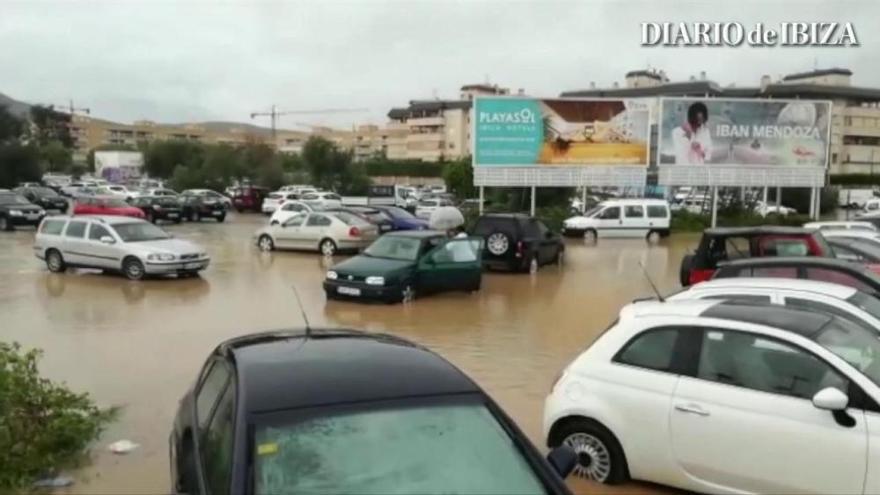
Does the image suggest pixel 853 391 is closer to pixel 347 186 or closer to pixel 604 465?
pixel 604 465

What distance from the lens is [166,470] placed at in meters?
6.19

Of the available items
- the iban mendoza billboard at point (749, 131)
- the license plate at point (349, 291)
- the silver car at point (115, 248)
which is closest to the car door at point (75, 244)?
the silver car at point (115, 248)

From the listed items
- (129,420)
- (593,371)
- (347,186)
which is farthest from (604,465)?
(347,186)

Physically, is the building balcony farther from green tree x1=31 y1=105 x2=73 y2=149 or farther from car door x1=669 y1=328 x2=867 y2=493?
car door x1=669 y1=328 x2=867 y2=493

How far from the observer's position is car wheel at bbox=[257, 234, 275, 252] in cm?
2416

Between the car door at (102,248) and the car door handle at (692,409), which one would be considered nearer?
the car door handle at (692,409)

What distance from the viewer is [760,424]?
4789 millimetres

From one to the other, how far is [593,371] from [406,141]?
381 ft

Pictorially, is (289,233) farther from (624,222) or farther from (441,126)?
(441,126)

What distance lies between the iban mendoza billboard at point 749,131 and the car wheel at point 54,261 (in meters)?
24.4

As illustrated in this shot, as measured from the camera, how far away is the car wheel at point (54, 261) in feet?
60.6

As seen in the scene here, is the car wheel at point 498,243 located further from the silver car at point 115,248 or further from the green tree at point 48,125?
the green tree at point 48,125

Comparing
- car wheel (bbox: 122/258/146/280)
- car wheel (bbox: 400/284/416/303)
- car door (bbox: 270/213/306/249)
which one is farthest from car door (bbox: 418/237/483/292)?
car door (bbox: 270/213/306/249)

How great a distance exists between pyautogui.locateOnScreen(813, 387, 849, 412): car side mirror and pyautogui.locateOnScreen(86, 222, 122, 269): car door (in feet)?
53.1
